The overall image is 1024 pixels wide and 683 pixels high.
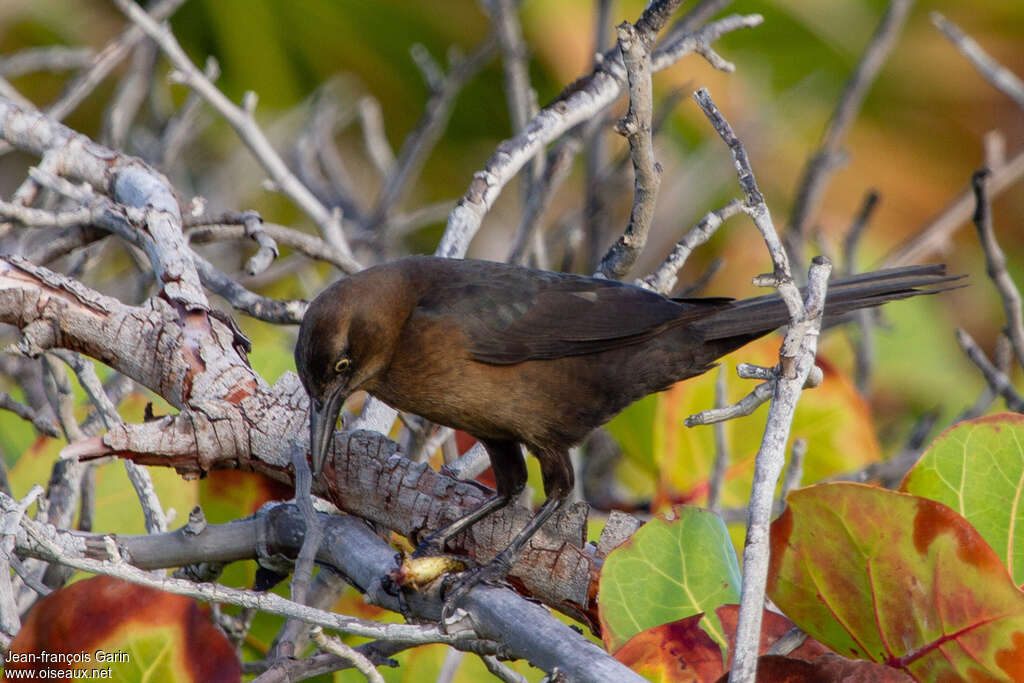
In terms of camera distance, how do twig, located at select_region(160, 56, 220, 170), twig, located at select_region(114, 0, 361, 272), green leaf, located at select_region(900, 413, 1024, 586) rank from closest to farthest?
green leaf, located at select_region(900, 413, 1024, 586), twig, located at select_region(114, 0, 361, 272), twig, located at select_region(160, 56, 220, 170)

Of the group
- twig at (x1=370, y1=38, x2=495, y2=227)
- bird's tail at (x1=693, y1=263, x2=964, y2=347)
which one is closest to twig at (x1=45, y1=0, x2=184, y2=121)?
twig at (x1=370, y1=38, x2=495, y2=227)

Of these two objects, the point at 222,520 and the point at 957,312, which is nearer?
the point at 222,520

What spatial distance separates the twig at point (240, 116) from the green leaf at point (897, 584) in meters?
1.94

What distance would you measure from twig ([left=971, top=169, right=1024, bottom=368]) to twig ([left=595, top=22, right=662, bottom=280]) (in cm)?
99

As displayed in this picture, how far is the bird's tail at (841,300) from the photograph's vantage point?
10.2 ft

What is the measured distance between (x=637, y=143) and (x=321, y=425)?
3.29ft

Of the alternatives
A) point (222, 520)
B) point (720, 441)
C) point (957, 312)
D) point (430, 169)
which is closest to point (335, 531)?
point (222, 520)

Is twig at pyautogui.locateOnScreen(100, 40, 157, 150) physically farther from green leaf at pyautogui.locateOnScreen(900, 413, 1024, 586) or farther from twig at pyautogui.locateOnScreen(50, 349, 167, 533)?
green leaf at pyautogui.locateOnScreen(900, 413, 1024, 586)

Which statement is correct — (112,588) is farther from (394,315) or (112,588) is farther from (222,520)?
(394,315)

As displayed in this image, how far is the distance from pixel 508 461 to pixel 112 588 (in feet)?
4.24

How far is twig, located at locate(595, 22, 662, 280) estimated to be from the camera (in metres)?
2.42

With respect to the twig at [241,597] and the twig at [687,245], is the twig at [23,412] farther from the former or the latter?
the twig at [687,245]

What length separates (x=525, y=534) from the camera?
2.58 m

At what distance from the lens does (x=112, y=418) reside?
8.54 feet
